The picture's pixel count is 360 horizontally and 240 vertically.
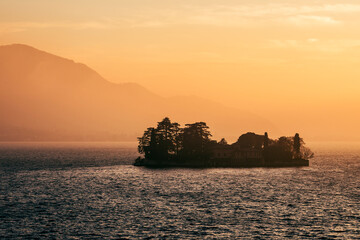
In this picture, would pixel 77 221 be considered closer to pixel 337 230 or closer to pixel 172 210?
pixel 172 210

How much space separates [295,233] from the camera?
70.3 meters

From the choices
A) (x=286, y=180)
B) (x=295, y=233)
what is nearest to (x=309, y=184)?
(x=286, y=180)

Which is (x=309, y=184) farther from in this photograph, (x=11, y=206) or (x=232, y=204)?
(x=11, y=206)

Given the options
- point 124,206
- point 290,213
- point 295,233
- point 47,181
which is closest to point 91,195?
point 124,206

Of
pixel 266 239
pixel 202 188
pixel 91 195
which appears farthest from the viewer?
pixel 202 188

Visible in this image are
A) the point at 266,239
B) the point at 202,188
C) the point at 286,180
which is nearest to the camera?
the point at 266,239

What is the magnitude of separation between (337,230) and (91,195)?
2332 inches

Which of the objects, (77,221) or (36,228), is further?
(77,221)

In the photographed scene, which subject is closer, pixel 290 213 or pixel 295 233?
pixel 295 233

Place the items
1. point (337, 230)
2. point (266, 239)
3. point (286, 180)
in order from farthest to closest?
point (286, 180), point (337, 230), point (266, 239)

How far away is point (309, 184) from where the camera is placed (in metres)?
141

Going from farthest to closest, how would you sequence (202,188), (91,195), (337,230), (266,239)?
(202,188) < (91,195) < (337,230) < (266,239)

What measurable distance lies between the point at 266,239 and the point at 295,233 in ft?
20.9

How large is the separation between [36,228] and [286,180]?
95385 millimetres
